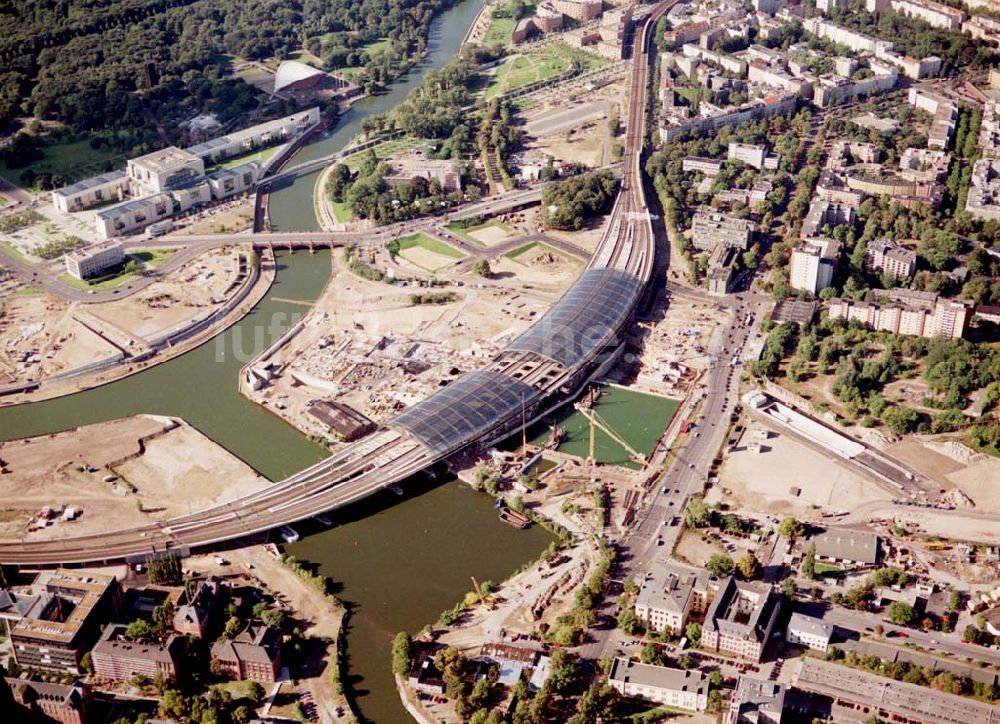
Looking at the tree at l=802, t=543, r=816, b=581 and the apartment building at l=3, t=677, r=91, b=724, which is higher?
the tree at l=802, t=543, r=816, b=581

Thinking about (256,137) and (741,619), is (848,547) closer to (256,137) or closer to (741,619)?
(741,619)

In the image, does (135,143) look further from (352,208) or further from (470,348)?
(470,348)

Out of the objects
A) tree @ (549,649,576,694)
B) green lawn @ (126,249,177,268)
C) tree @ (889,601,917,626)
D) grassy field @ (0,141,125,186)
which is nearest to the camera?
tree @ (549,649,576,694)

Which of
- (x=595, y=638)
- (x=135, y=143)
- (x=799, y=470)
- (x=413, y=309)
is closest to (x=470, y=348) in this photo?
(x=413, y=309)

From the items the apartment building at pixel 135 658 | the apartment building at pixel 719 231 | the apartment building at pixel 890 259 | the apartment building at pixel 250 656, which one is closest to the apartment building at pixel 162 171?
the apartment building at pixel 719 231

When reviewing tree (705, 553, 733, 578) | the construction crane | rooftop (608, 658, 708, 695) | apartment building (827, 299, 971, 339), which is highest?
apartment building (827, 299, 971, 339)

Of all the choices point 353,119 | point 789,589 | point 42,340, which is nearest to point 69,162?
point 353,119

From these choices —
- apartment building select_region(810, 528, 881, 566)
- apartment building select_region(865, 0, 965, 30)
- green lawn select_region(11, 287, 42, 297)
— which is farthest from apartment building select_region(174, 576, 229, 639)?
apartment building select_region(865, 0, 965, 30)

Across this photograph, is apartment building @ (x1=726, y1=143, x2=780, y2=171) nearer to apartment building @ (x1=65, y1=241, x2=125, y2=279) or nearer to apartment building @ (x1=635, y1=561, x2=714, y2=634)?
apartment building @ (x1=65, y1=241, x2=125, y2=279)
